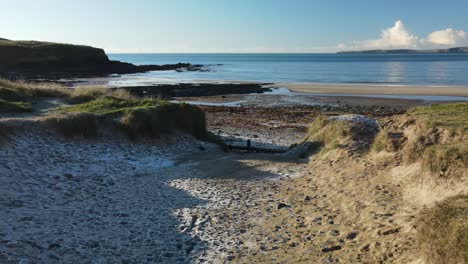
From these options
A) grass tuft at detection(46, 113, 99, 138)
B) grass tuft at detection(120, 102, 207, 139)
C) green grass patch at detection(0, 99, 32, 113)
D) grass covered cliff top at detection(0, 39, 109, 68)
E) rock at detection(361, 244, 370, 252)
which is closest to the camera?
rock at detection(361, 244, 370, 252)

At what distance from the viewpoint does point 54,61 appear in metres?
88.1

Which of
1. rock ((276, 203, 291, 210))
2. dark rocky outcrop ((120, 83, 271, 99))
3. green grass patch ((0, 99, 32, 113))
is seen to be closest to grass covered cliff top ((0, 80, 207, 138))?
green grass patch ((0, 99, 32, 113))

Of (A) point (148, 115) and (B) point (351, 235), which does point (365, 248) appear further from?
(A) point (148, 115)

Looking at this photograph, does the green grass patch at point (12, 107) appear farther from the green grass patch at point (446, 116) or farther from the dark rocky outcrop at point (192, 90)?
the dark rocky outcrop at point (192, 90)

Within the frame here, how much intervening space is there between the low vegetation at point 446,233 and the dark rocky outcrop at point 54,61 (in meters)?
76.2

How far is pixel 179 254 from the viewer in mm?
8320

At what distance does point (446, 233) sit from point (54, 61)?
92.1 meters

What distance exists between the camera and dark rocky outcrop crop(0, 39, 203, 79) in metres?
80.6

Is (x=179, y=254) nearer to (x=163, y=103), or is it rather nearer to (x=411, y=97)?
(x=163, y=103)

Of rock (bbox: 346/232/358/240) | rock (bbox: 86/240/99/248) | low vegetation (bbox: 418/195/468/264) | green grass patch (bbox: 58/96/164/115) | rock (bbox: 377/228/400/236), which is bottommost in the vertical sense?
rock (bbox: 86/240/99/248)

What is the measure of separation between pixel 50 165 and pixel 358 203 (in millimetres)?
9083

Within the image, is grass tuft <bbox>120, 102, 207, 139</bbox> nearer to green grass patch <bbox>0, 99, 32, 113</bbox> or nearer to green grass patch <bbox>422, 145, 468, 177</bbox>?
green grass patch <bbox>0, 99, 32, 113</bbox>

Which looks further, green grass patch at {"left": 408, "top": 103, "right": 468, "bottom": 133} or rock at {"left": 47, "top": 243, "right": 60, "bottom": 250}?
green grass patch at {"left": 408, "top": 103, "right": 468, "bottom": 133}

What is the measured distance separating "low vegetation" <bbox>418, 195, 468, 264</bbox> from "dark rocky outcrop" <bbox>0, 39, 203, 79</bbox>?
76.2 meters
